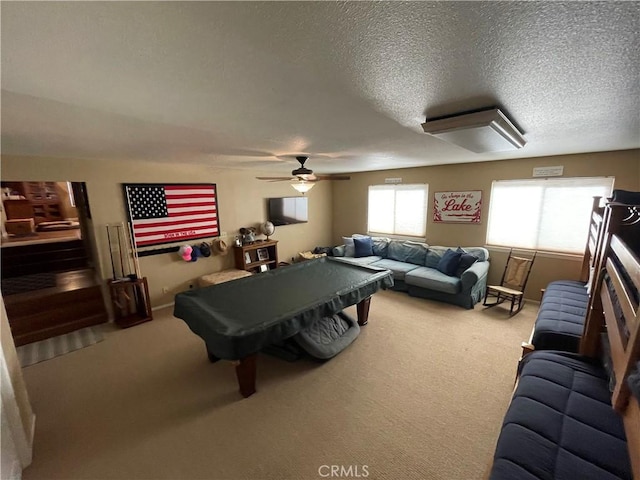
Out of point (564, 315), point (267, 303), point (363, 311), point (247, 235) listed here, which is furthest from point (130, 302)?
point (564, 315)

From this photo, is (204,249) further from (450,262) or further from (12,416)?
(450,262)

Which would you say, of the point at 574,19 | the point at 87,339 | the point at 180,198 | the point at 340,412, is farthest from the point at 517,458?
the point at 180,198

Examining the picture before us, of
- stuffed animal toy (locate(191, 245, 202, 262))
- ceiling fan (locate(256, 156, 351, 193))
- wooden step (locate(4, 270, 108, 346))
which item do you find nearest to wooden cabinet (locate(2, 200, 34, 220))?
wooden step (locate(4, 270, 108, 346))

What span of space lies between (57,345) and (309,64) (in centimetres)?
436

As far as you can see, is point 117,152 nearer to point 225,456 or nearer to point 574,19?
point 225,456

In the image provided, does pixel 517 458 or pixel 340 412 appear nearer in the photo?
pixel 517 458

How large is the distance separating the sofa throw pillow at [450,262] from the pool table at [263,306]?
4.78 feet

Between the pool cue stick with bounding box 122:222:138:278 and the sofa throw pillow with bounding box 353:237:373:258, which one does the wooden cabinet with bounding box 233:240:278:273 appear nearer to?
the pool cue stick with bounding box 122:222:138:278

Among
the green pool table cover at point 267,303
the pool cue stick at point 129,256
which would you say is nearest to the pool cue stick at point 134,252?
the pool cue stick at point 129,256

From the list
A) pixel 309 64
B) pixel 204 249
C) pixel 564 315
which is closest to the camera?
pixel 309 64

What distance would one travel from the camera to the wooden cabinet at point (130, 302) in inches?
142

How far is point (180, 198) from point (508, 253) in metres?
5.56

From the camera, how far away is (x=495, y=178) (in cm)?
425

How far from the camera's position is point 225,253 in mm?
4828
